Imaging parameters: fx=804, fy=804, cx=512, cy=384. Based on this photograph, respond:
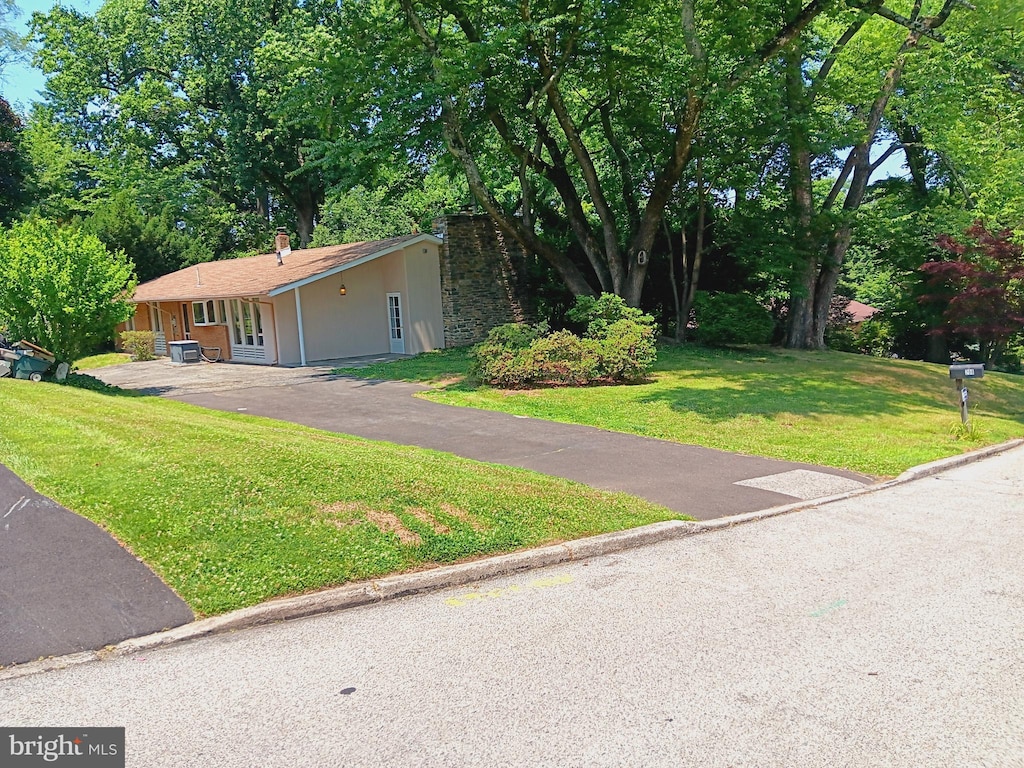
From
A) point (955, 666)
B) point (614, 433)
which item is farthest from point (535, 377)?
point (955, 666)

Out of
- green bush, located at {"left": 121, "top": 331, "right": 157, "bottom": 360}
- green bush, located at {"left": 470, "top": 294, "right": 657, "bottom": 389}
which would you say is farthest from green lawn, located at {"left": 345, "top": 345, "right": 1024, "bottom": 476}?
green bush, located at {"left": 121, "top": 331, "right": 157, "bottom": 360}

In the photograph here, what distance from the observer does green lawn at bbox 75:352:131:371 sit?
2836 cm

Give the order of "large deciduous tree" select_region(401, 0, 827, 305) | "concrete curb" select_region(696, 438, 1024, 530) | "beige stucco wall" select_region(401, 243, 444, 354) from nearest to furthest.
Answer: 1. "concrete curb" select_region(696, 438, 1024, 530)
2. "large deciduous tree" select_region(401, 0, 827, 305)
3. "beige stucco wall" select_region(401, 243, 444, 354)

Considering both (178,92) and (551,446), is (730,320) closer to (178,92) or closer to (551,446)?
(551,446)

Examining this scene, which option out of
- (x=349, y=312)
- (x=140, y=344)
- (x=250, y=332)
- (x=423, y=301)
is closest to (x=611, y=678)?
(x=423, y=301)

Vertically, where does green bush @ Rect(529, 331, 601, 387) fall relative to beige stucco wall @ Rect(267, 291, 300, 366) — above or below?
below

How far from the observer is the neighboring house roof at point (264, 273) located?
80.8 ft

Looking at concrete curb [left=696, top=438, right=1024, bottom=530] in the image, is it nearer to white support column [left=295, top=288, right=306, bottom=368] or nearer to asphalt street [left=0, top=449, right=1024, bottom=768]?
asphalt street [left=0, top=449, right=1024, bottom=768]

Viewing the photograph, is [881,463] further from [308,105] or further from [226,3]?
[226,3]

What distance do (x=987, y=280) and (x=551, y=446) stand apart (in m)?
15.1

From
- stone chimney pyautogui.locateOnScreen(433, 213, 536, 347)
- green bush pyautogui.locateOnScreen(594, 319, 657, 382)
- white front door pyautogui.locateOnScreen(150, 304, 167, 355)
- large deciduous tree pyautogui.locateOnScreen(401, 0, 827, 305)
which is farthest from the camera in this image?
white front door pyautogui.locateOnScreen(150, 304, 167, 355)

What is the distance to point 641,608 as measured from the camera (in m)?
5.45

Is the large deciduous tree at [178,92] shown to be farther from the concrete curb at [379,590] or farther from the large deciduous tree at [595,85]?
the concrete curb at [379,590]

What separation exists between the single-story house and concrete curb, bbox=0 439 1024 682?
742 inches
